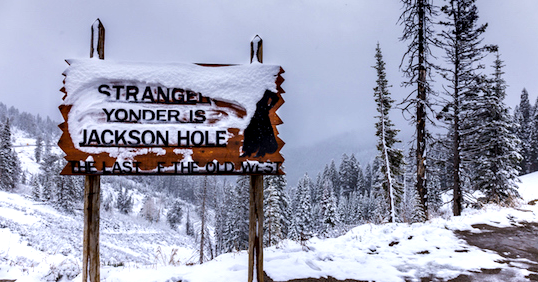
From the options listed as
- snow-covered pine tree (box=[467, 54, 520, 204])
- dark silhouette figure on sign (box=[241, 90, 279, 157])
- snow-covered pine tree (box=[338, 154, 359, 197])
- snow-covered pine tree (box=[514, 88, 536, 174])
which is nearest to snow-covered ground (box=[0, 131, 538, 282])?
dark silhouette figure on sign (box=[241, 90, 279, 157])

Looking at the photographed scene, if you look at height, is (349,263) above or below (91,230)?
below

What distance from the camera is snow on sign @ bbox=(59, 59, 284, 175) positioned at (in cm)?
412

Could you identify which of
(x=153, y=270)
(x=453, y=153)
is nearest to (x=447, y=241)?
(x=153, y=270)

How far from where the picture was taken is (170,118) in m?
4.30

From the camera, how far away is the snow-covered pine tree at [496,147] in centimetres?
2242

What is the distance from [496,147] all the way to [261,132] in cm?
2702

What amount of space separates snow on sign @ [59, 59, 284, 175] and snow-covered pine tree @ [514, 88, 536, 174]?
57255 mm

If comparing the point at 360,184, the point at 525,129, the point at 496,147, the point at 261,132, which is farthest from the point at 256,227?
the point at 360,184

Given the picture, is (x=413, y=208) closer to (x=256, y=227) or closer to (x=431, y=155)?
(x=431, y=155)

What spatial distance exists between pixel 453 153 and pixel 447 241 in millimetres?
12595

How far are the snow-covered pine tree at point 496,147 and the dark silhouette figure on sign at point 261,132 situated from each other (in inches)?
946

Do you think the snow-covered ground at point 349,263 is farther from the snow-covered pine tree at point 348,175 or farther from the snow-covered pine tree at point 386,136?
the snow-covered pine tree at point 348,175

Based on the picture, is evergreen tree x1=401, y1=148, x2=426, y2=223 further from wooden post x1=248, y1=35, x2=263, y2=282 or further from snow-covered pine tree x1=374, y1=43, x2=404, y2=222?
wooden post x1=248, y1=35, x2=263, y2=282

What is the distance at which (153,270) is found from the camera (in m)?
5.20
